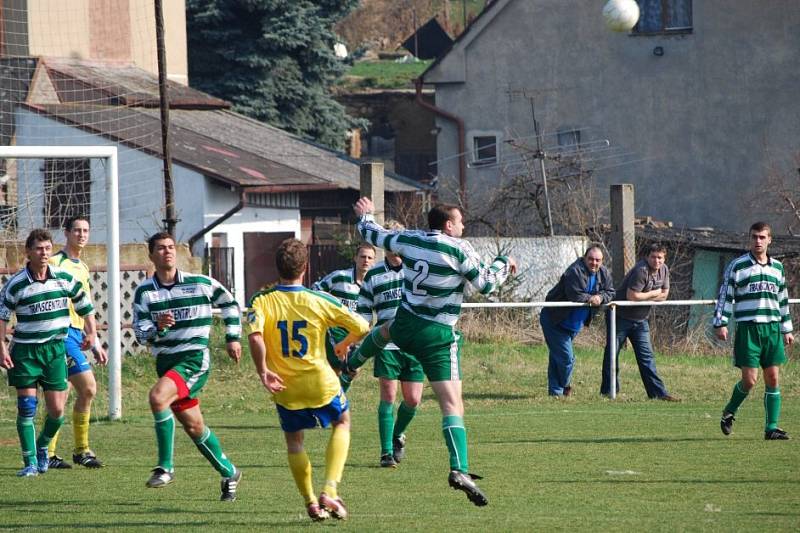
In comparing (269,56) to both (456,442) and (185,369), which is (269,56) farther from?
(456,442)

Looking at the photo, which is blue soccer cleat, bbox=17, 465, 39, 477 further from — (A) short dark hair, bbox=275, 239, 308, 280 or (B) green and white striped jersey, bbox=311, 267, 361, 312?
(A) short dark hair, bbox=275, 239, 308, 280

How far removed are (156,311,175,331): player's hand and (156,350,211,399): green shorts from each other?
0.25 meters

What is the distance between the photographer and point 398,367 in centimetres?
1068

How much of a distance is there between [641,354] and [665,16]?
66.4 ft

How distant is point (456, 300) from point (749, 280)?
4.45 metres

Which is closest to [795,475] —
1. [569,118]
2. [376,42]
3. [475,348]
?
[475,348]

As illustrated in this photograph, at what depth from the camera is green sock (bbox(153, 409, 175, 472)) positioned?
8.94 m

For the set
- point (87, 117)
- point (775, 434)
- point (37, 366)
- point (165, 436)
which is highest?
point (87, 117)

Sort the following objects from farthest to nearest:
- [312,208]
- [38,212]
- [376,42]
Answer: [376,42] < [312,208] < [38,212]

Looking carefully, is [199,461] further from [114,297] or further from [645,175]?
[645,175]

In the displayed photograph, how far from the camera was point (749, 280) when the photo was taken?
39.3ft

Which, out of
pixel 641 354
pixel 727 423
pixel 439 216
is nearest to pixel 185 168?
pixel 641 354

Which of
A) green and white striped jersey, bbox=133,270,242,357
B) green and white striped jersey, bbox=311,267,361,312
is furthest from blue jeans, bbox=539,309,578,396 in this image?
green and white striped jersey, bbox=133,270,242,357

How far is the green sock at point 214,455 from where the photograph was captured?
8758 millimetres
